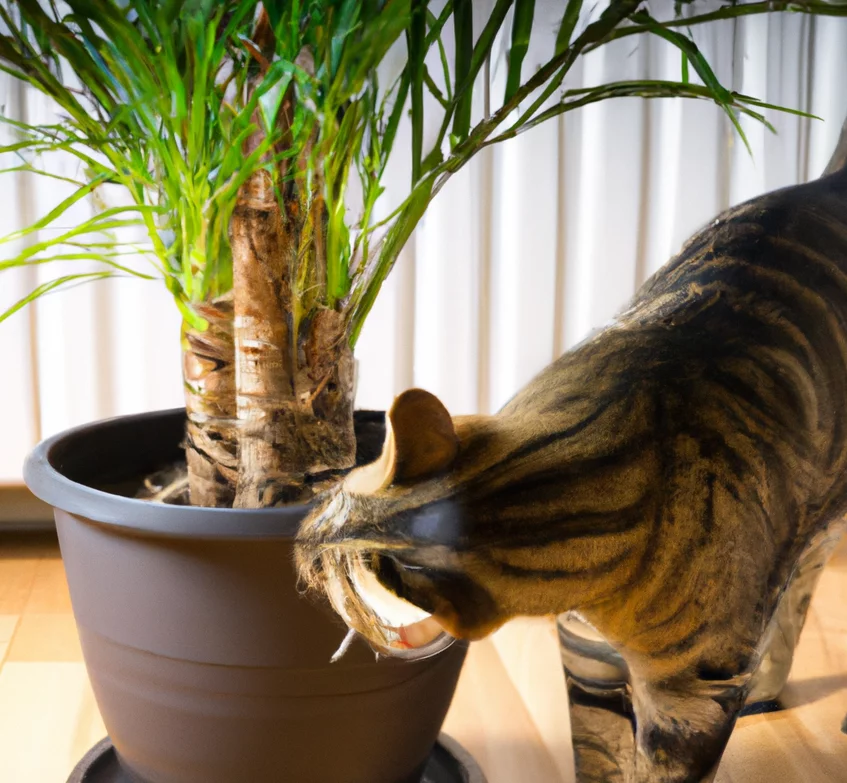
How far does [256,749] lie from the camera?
0.54 metres

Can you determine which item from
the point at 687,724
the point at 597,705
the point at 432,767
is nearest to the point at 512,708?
the point at 432,767

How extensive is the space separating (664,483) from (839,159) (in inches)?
9.3

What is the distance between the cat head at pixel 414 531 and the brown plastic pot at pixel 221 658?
0.45 feet

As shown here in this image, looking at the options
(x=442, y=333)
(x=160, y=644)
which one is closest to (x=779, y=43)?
(x=442, y=333)

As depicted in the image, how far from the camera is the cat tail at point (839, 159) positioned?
49 centimetres

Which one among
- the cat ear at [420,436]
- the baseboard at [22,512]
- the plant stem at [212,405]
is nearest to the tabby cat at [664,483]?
the cat ear at [420,436]

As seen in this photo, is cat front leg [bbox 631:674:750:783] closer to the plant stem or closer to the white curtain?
the white curtain

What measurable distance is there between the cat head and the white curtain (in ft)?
0.37

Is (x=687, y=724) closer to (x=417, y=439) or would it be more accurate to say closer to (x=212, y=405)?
(x=417, y=439)

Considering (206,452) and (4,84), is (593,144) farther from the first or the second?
(4,84)

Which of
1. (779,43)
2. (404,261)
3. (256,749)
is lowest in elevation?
(256,749)

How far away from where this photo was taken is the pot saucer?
654 mm

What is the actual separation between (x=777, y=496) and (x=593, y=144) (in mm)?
265

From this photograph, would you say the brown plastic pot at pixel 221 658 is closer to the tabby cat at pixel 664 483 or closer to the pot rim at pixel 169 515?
the pot rim at pixel 169 515
